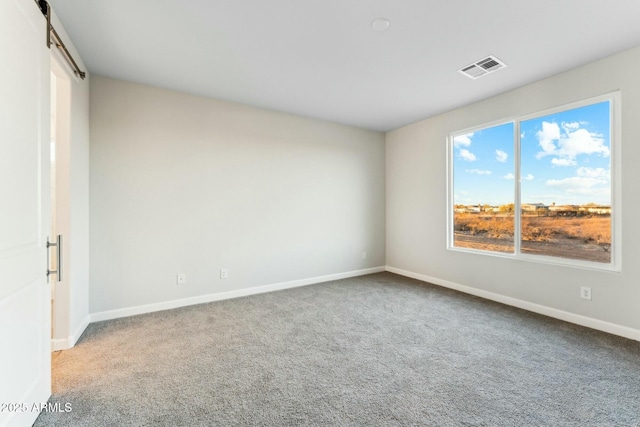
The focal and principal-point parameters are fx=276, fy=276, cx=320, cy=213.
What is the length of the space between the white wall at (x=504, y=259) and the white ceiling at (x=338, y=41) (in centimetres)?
25

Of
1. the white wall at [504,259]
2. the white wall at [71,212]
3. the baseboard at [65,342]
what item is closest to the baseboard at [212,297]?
the white wall at [71,212]

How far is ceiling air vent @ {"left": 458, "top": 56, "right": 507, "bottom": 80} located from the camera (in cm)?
277

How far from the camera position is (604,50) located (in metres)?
2.62

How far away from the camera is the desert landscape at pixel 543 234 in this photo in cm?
289

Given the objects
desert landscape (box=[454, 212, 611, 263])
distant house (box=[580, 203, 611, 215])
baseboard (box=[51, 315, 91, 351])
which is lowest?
baseboard (box=[51, 315, 91, 351])

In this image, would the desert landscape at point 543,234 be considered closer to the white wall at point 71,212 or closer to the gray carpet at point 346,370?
the gray carpet at point 346,370

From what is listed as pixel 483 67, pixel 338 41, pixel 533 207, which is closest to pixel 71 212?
pixel 338 41

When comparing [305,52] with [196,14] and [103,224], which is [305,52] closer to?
[196,14]

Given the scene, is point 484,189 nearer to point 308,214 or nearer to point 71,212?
point 308,214

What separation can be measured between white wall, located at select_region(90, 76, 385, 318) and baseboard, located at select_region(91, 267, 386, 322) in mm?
45

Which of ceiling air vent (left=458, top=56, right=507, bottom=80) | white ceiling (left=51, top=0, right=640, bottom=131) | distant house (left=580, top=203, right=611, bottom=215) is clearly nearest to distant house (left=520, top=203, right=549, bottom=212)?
distant house (left=580, top=203, right=611, bottom=215)

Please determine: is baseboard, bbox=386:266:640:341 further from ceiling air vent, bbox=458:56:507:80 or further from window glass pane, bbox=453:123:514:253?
ceiling air vent, bbox=458:56:507:80

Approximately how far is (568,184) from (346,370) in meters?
3.20

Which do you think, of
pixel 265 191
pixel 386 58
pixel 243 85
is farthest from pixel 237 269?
pixel 386 58
